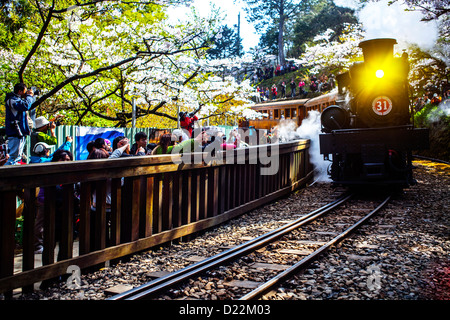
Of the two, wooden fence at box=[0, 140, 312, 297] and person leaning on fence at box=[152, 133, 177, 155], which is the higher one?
person leaning on fence at box=[152, 133, 177, 155]

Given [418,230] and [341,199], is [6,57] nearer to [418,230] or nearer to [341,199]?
[341,199]

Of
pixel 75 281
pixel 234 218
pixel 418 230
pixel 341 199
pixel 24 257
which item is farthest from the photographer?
pixel 341 199

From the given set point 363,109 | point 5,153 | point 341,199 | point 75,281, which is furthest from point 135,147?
point 363,109

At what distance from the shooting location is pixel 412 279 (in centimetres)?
425

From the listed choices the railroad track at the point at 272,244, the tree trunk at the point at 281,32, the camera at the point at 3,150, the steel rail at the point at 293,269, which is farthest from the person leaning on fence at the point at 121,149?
the tree trunk at the point at 281,32

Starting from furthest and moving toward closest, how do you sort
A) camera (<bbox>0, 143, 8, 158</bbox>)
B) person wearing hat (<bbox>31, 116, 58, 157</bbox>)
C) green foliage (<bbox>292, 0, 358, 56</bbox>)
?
green foliage (<bbox>292, 0, 358, 56</bbox>)
person wearing hat (<bbox>31, 116, 58, 157</bbox>)
camera (<bbox>0, 143, 8, 158</bbox>)

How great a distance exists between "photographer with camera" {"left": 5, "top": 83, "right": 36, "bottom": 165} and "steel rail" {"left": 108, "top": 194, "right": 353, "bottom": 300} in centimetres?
388

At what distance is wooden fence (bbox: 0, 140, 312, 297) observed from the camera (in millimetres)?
3709

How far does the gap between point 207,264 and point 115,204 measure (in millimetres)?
1245

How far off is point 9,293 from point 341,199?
763cm

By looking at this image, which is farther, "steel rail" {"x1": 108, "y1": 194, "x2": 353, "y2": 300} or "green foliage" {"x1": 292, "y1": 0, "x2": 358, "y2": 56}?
"green foliage" {"x1": 292, "y1": 0, "x2": 358, "y2": 56}

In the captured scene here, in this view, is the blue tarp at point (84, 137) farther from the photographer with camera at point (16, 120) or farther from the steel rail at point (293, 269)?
the steel rail at point (293, 269)
